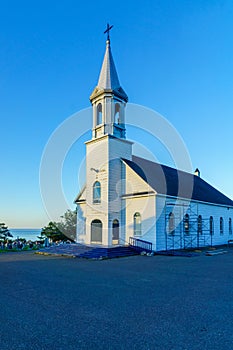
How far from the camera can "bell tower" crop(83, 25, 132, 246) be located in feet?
68.1

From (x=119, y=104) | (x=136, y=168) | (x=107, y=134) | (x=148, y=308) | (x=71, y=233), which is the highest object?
(x=119, y=104)

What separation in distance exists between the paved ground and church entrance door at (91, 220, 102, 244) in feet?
33.1

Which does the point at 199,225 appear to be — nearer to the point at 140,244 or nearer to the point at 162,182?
the point at 162,182

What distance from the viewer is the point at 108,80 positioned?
2233 centimetres

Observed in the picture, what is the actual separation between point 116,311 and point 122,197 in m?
15.2

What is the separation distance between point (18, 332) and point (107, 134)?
55.9 ft

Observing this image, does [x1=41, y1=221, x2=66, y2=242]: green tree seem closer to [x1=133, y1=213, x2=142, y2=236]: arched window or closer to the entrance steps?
the entrance steps

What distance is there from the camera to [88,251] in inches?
712

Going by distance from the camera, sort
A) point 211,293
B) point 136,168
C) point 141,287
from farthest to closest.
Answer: point 136,168
point 141,287
point 211,293

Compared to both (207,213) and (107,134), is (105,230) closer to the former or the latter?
(107,134)

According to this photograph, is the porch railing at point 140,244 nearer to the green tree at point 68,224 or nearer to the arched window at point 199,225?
the arched window at point 199,225

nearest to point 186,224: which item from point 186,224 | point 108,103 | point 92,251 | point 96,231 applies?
point 186,224

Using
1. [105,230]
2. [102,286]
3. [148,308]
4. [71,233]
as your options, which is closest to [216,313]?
[148,308]

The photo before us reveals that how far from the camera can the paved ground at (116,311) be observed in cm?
466
